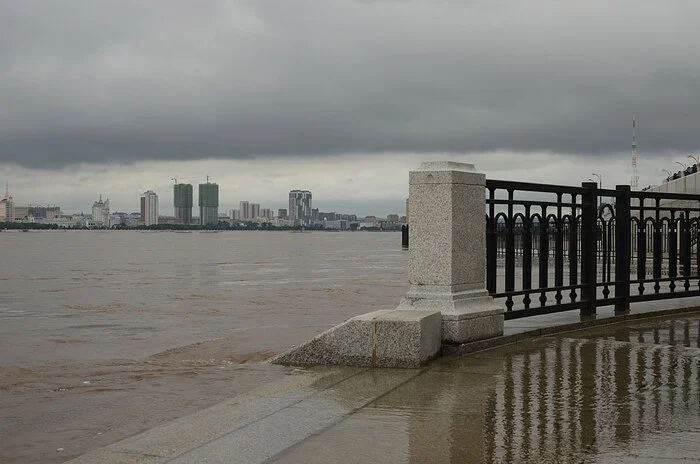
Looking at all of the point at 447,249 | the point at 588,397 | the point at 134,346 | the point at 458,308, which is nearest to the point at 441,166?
the point at 447,249

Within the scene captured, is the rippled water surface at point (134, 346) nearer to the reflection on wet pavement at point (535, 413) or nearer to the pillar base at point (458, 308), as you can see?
the pillar base at point (458, 308)

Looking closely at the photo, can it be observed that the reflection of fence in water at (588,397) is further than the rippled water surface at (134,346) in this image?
No

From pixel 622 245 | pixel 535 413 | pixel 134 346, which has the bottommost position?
pixel 134 346

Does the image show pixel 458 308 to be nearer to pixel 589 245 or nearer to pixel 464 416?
pixel 464 416

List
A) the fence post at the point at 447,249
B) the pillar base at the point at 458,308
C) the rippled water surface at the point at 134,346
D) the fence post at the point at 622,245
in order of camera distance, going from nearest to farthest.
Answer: the rippled water surface at the point at 134,346 < the pillar base at the point at 458,308 < the fence post at the point at 447,249 < the fence post at the point at 622,245

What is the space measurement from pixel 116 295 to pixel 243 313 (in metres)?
9.11

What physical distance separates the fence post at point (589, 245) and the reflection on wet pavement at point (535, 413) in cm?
244

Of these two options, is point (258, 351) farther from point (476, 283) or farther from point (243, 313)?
point (243, 313)

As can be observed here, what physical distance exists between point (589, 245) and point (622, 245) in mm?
885

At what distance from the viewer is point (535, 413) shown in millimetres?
5742

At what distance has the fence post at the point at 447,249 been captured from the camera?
8.30 metres

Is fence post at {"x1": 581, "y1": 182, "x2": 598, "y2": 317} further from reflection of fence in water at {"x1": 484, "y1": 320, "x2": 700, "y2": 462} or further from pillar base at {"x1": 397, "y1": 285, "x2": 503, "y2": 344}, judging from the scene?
pillar base at {"x1": 397, "y1": 285, "x2": 503, "y2": 344}

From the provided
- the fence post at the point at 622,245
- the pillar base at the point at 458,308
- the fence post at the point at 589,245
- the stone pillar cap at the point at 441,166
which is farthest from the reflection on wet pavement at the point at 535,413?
the fence post at the point at 622,245

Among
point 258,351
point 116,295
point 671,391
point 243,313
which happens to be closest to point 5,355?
point 258,351
